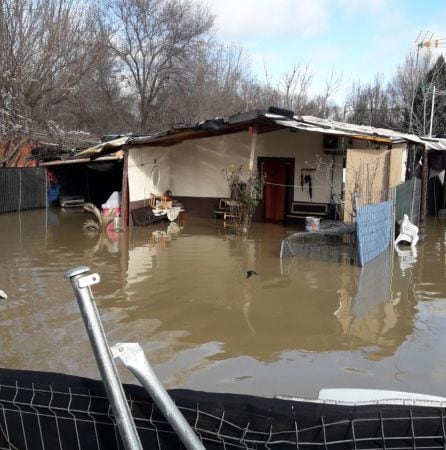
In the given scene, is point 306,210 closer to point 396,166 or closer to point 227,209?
A: point 227,209

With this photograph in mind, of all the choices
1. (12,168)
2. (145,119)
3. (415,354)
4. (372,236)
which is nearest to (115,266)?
(372,236)

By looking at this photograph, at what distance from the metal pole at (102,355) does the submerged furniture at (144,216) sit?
14.2 m

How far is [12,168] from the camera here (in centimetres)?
2003

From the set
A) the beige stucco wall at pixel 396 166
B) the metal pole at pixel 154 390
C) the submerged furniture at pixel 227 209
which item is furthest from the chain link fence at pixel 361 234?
the metal pole at pixel 154 390

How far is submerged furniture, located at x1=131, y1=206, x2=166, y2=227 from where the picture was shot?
16078 mm

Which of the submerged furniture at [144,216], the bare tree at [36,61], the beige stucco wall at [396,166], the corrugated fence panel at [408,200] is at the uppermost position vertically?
the bare tree at [36,61]

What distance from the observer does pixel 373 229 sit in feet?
33.2

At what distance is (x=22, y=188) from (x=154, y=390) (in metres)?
20.2

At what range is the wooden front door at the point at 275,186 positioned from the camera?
17391mm

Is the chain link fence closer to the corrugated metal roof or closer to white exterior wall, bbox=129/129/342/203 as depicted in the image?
the corrugated metal roof

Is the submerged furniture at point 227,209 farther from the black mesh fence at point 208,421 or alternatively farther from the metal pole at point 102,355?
the metal pole at point 102,355

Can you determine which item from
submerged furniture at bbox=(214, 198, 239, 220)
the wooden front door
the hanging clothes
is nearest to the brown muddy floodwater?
submerged furniture at bbox=(214, 198, 239, 220)

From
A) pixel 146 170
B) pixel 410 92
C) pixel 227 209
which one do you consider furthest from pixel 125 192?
pixel 410 92

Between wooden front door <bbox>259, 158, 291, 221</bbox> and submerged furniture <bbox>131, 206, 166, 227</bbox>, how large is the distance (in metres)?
3.59
